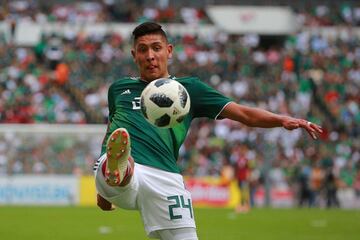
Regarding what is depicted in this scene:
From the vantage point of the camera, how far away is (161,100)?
22.2 feet

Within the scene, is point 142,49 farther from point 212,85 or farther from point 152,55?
point 212,85

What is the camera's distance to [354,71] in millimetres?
36344

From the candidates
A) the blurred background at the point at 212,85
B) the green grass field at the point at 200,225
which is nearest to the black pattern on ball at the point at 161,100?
the green grass field at the point at 200,225

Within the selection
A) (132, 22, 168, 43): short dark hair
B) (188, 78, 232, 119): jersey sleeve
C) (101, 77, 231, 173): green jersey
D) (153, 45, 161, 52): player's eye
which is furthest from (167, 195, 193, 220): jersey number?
(132, 22, 168, 43): short dark hair

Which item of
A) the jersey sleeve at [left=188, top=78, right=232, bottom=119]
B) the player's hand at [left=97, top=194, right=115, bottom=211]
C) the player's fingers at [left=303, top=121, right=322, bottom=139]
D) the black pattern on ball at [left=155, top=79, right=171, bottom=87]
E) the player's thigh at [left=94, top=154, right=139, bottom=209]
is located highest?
the black pattern on ball at [left=155, top=79, right=171, bottom=87]

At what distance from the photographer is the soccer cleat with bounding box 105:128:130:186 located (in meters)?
6.50

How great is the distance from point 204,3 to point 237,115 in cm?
3492

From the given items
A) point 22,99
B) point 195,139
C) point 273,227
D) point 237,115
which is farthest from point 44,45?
point 237,115

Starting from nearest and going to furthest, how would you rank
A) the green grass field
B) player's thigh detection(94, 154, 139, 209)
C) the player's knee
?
the player's knee → player's thigh detection(94, 154, 139, 209) → the green grass field

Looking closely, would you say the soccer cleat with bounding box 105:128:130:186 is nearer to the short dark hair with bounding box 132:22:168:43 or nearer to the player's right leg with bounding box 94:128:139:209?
the player's right leg with bounding box 94:128:139:209

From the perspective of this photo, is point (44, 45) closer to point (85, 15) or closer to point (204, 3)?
point (85, 15)

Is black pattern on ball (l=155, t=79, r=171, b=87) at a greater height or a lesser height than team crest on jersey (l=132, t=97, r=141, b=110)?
greater

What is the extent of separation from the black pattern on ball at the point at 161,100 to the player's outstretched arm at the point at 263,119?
67 cm

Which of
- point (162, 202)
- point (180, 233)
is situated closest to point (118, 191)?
point (162, 202)
